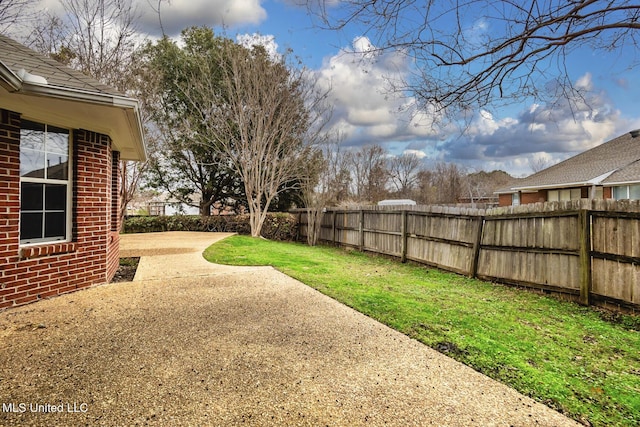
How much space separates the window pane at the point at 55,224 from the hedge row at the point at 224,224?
11506 millimetres

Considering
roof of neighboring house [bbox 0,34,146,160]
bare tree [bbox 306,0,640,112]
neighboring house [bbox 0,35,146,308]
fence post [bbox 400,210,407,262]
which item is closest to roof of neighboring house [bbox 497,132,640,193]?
fence post [bbox 400,210,407,262]

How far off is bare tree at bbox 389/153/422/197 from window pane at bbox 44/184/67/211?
117ft

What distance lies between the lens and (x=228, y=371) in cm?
265

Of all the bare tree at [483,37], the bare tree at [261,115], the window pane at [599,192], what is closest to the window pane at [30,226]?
the bare tree at [483,37]

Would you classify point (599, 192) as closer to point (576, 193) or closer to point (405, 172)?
point (576, 193)

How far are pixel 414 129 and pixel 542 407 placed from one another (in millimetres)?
2621

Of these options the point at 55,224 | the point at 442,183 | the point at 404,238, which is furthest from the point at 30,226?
the point at 442,183

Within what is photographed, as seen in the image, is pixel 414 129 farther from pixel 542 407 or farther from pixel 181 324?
pixel 181 324

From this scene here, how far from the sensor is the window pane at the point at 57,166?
4578 mm

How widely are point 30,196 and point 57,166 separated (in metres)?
0.55

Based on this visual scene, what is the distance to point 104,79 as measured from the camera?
11.6m

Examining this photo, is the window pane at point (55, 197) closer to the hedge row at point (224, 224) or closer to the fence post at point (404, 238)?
the fence post at point (404, 238)

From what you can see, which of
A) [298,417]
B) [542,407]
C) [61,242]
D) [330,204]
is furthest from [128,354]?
[330,204]

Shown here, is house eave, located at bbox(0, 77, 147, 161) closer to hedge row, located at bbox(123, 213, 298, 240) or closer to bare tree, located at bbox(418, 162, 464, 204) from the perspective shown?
hedge row, located at bbox(123, 213, 298, 240)
